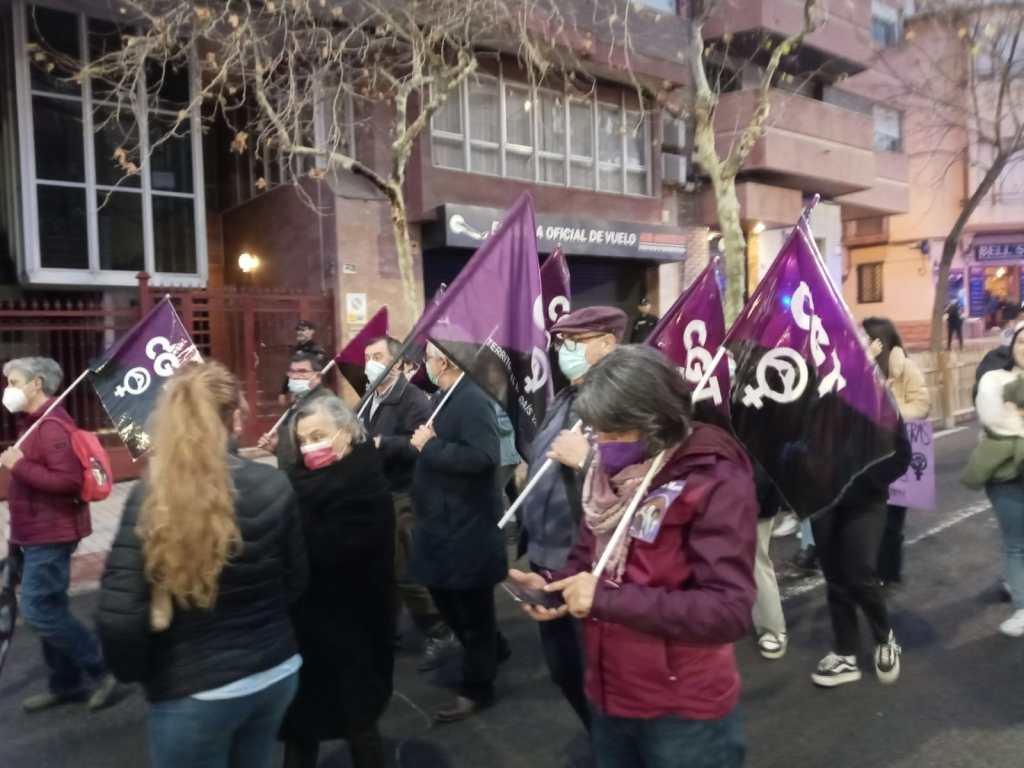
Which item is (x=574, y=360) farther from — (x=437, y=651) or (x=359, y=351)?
(x=359, y=351)

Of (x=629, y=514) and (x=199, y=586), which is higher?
(x=629, y=514)

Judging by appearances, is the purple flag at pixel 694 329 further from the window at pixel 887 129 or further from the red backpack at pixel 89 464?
the window at pixel 887 129

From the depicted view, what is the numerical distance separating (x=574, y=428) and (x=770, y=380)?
0.91 meters

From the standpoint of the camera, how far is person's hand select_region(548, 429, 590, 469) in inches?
106

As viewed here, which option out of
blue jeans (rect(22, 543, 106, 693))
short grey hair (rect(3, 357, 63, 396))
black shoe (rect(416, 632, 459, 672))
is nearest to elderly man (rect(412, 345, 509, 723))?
black shoe (rect(416, 632, 459, 672))

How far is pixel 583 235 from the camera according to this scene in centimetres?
1633

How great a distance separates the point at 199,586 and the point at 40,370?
8.47 feet

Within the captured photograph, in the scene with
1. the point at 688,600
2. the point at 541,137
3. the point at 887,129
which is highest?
the point at 887,129

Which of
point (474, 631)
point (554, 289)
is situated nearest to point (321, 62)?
point (554, 289)

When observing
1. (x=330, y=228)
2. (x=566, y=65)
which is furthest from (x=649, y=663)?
(x=566, y=65)

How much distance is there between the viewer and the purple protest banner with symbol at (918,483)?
5.86 metres

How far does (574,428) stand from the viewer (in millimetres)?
3309

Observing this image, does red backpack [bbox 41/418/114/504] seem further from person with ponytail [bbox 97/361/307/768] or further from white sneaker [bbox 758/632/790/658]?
white sneaker [bbox 758/632/790/658]

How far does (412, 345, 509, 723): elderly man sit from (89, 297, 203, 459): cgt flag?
2.24 meters
